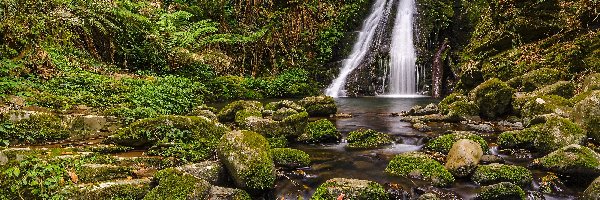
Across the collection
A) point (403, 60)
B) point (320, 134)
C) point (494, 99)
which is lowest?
point (320, 134)

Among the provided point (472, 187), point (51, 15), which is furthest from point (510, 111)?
point (51, 15)

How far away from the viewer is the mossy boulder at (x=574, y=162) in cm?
553

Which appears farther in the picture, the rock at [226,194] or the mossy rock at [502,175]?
the mossy rock at [502,175]

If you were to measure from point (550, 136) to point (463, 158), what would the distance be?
215cm

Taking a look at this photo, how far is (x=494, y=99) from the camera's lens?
35.3 ft

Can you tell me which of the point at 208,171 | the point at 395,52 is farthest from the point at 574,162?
the point at 395,52

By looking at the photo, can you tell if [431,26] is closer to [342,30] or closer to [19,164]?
[342,30]

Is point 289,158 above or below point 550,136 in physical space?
below

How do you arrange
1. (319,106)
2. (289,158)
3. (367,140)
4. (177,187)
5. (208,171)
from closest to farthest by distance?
1. (177,187)
2. (208,171)
3. (289,158)
4. (367,140)
5. (319,106)

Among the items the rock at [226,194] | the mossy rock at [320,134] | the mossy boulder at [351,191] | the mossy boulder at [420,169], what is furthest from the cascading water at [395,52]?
the rock at [226,194]

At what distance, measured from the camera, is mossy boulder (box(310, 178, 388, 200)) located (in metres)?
4.93

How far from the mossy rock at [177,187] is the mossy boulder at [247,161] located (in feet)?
1.37

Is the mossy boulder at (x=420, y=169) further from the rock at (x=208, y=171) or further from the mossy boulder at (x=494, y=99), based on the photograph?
the mossy boulder at (x=494, y=99)

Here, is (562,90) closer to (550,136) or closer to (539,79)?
(539,79)
